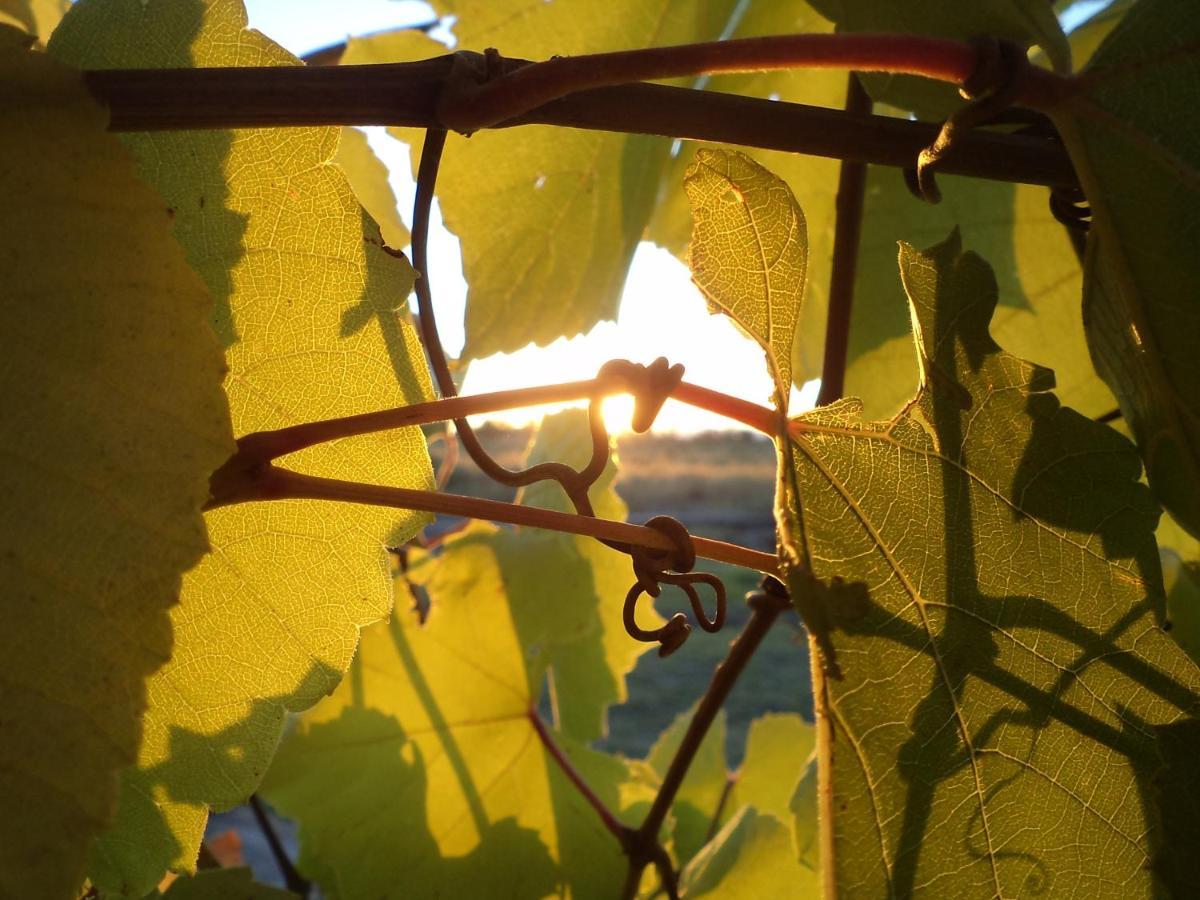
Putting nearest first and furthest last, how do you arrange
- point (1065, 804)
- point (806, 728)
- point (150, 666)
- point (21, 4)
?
point (150, 666) < point (1065, 804) < point (21, 4) < point (806, 728)

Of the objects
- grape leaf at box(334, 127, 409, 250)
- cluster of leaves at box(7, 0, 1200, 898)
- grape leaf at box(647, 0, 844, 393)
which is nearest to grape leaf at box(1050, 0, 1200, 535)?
cluster of leaves at box(7, 0, 1200, 898)

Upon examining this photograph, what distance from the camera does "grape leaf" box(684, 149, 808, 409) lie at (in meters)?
0.38

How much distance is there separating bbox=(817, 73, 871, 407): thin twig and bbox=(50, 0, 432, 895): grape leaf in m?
0.29

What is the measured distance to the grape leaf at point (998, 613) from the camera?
396 mm

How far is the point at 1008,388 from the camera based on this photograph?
1.37ft

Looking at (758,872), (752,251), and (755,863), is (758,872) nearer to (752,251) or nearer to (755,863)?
(755,863)

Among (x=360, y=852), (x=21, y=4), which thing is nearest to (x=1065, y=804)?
(x=360, y=852)

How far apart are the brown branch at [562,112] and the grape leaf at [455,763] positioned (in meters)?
0.51

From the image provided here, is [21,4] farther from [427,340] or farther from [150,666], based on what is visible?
[150,666]

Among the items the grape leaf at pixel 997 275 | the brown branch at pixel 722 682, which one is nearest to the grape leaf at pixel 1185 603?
the grape leaf at pixel 997 275

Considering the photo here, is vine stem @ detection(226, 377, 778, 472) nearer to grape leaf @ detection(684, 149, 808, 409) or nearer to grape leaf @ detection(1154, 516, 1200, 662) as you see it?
grape leaf @ detection(684, 149, 808, 409)

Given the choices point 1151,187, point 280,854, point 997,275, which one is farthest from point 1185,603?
point 280,854

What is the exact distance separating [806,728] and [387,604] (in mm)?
757

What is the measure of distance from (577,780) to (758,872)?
14 cm
